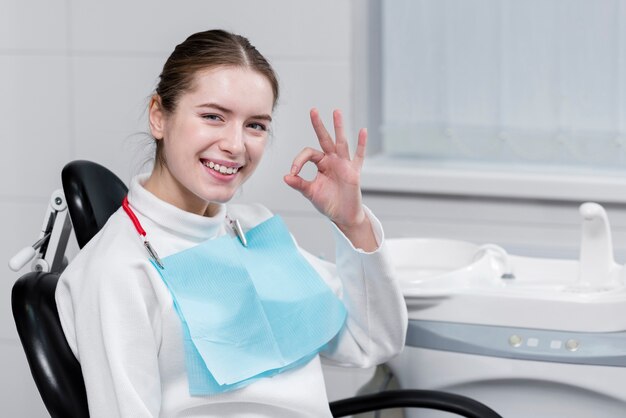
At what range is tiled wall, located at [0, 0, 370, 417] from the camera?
2.25 metres

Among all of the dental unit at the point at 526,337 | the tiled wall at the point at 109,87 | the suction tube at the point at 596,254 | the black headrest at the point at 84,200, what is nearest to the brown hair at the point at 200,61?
the black headrest at the point at 84,200

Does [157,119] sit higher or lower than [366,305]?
higher

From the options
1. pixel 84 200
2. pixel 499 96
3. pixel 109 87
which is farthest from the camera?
pixel 109 87

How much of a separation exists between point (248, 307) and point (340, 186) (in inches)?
9.4

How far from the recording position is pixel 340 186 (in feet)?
5.04

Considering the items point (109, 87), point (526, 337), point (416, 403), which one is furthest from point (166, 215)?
point (109, 87)

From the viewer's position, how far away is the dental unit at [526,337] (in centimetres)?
157

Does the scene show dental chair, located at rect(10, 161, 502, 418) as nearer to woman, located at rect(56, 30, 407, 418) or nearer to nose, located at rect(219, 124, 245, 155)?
woman, located at rect(56, 30, 407, 418)

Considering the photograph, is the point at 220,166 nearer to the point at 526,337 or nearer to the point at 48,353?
the point at 48,353

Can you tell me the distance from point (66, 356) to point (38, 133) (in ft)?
3.99

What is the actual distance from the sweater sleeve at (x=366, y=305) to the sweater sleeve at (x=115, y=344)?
38cm

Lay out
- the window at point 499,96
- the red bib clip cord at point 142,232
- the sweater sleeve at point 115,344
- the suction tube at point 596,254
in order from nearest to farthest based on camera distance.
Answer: the sweater sleeve at point 115,344 → the red bib clip cord at point 142,232 → the suction tube at point 596,254 → the window at point 499,96

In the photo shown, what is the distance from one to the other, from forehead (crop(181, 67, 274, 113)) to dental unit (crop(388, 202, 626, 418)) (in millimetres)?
459

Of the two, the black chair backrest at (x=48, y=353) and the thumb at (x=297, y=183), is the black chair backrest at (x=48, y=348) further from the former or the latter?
the thumb at (x=297, y=183)
